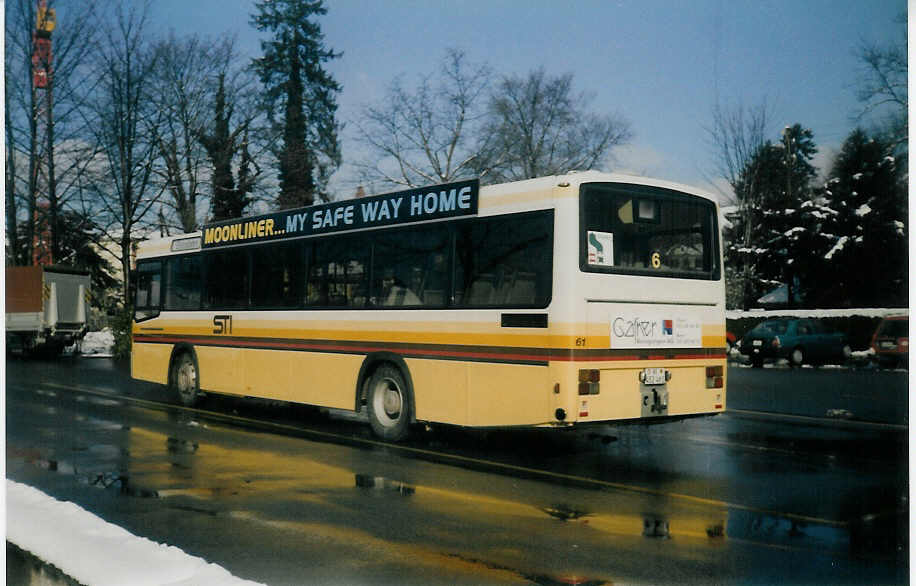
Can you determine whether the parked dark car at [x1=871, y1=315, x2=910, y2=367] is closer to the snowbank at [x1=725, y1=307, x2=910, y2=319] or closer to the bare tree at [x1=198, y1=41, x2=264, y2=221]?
the snowbank at [x1=725, y1=307, x2=910, y2=319]

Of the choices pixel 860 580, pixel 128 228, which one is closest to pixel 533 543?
pixel 860 580

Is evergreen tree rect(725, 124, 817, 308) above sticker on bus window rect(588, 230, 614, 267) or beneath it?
above

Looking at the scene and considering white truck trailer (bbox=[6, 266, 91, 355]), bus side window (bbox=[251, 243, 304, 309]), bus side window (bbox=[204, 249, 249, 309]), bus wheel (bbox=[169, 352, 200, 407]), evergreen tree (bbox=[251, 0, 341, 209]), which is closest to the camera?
bus side window (bbox=[251, 243, 304, 309])

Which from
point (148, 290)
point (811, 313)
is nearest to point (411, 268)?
point (148, 290)

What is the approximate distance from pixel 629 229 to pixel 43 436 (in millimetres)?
7219

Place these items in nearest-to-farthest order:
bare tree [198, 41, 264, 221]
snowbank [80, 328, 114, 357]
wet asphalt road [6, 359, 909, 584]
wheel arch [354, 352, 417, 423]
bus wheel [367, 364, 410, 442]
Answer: wet asphalt road [6, 359, 909, 584]
wheel arch [354, 352, 417, 423]
bus wheel [367, 364, 410, 442]
bare tree [198, 41, 264, 221]
snowbank [80, 328, 114, 357]

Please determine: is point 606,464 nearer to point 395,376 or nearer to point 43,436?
point 395,376

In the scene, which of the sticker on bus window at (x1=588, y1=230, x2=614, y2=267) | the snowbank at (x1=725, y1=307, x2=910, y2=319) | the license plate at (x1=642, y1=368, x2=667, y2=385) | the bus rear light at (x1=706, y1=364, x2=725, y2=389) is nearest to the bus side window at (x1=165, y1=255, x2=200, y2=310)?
the sticker on bus window at (x1=588, y1=230, x2=614, y2=267)

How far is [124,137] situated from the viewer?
2058cm

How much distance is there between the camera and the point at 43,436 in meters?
11.3

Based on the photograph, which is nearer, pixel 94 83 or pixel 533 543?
pixel 533 543

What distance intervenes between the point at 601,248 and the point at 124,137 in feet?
47.8

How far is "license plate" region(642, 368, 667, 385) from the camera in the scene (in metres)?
9.32

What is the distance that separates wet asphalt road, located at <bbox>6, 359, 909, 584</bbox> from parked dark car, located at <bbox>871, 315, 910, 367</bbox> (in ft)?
1.67
